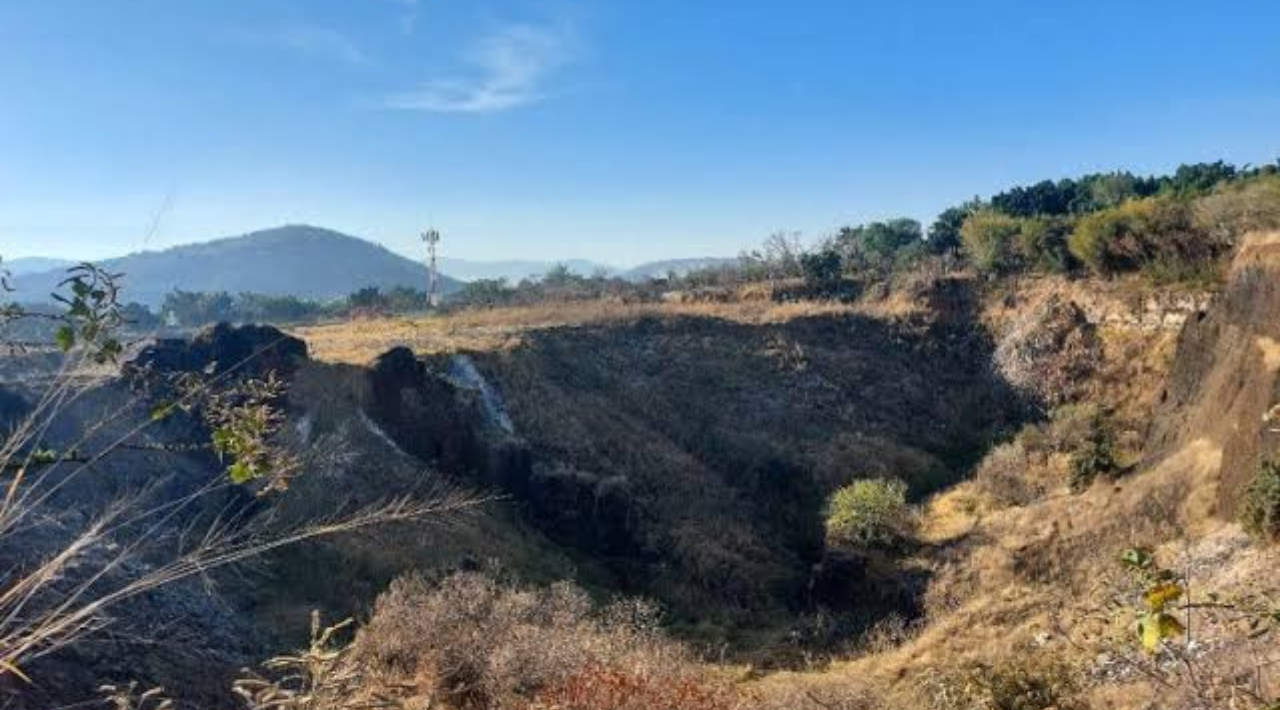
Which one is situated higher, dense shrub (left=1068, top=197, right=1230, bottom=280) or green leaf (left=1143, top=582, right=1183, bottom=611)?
dense shrub (left=1068, top=197, right=1230, bottom=280)

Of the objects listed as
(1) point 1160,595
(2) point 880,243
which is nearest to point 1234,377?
(1) point 1160,595

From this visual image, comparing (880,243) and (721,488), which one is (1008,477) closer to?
(721,488)

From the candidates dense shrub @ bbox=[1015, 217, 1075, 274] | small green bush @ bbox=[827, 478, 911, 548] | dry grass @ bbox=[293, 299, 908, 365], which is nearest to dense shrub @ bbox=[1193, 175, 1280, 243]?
dense shrub @ bbox=[1015, 217, 1075, 274]

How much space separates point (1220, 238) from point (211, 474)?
35802mm

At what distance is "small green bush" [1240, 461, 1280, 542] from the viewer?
49.3 feet

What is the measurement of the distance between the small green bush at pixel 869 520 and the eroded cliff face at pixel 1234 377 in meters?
6.27

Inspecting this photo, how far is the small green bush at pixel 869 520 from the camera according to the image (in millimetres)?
24031

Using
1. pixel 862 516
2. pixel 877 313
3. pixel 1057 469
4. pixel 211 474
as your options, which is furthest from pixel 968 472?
pixel 211 474

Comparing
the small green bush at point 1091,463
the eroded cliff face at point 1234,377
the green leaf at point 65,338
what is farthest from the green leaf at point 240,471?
the small green bush at point 1091,463

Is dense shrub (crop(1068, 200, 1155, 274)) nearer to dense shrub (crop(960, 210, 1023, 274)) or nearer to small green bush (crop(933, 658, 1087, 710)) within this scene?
dense shrub (crop(960, 210, 1023, 274))

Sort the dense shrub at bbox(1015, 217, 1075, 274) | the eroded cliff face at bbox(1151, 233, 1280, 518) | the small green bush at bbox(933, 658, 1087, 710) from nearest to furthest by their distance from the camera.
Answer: the small green bush at bbox(933, 658, 1087, 710)
the eroded cliff face at bbox(1151, 233, 1280, 518)
the dense shrub at bbox(1015, 217, 1075, 274)

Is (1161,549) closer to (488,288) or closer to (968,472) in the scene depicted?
(968,472)

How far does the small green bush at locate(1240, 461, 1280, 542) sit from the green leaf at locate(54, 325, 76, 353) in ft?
55.3

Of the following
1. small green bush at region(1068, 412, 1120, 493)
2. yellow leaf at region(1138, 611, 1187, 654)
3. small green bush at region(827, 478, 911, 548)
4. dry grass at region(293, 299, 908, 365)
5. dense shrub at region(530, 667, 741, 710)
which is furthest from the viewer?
dry grass at region(293, 299, 908, 365)
